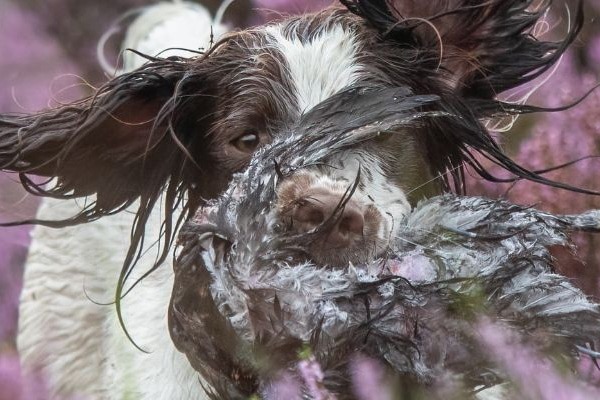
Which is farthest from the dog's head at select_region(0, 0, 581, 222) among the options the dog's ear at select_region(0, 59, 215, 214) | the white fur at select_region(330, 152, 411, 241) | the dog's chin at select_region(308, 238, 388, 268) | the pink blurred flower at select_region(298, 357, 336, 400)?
the pink blurred flower at select_region(298, 357, 336, 400)

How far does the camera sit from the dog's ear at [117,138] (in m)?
2.90

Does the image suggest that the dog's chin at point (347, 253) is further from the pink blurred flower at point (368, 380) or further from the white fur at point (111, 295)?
the white fur at point (111, 295)

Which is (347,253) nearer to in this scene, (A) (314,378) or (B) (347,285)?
(B) (347,285)

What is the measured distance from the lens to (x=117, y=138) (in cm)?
298

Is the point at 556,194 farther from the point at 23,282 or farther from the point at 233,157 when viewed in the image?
the point at 23,282

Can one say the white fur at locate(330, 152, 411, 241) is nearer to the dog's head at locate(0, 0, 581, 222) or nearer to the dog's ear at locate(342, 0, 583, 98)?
the dog's head at locate(0, 0, 581, 222)

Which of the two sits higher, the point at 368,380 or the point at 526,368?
the point at 526,368

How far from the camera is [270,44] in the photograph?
2.98 meters

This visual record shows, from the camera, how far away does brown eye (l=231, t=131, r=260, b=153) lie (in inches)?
111

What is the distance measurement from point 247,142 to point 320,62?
0.26 m

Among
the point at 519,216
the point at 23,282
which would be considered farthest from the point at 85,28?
the point at 519,216

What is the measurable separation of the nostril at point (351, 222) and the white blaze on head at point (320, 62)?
2.05ft

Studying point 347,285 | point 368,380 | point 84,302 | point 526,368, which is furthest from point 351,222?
point 84,302

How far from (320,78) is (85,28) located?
405 centimetres
